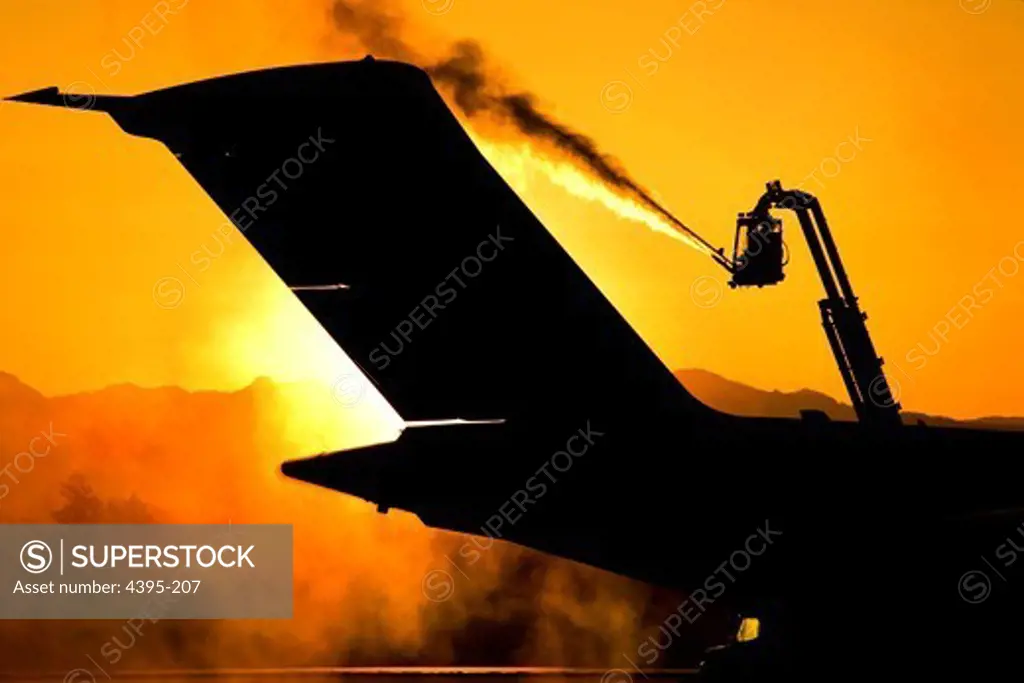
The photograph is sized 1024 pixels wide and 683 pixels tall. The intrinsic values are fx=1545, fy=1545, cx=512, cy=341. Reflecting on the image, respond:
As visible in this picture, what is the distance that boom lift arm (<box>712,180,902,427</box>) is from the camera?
17.5m

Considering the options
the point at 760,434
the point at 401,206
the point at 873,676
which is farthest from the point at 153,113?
the point at 873,676

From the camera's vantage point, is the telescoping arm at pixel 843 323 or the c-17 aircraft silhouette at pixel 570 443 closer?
the c-17 aircraft silhouette at pixel 570 443

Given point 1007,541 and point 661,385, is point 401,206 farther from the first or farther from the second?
point 1007,541

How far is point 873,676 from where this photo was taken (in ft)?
46.1

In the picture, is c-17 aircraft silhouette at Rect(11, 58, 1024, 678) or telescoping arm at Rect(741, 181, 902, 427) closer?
c-17 aircraft silhouette at Rect(11, 58, 1024, 678)

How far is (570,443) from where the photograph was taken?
1370cm

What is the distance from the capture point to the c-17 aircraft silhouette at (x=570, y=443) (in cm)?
1335

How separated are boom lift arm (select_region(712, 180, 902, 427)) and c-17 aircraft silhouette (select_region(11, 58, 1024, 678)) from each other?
3.46m

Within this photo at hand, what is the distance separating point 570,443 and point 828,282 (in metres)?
6.16

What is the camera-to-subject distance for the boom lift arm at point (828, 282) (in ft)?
57.5

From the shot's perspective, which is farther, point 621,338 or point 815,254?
point 815,254

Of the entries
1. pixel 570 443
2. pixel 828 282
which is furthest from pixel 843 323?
pixel 570 443

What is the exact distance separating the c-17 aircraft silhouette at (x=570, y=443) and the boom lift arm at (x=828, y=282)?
346 centimetres

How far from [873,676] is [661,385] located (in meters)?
3.27
